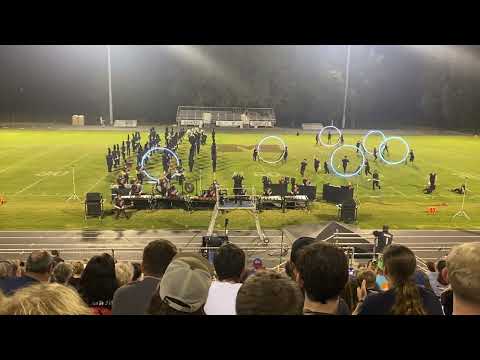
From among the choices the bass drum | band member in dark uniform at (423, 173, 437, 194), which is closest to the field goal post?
the bass drum

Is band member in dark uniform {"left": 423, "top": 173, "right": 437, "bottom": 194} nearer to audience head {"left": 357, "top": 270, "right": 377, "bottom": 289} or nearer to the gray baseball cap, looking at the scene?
audience head {"left": 357, "top": 270, "right": 377, "bottom": 289}

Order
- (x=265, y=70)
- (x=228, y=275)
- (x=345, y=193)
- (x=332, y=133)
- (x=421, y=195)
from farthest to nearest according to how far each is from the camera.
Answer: (x=332, y=133) → (x=265, y=70) → (x=421, y=195) → (x=345, y=193) → (x=228, y=275)

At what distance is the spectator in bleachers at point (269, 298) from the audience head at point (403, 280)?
952mm

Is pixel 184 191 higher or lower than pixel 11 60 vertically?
lower

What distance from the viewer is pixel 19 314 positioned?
65.4 inches

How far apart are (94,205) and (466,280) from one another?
655 inches

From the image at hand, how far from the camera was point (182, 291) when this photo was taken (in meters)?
2.30

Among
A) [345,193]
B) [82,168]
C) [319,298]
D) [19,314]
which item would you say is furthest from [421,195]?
[19,314]

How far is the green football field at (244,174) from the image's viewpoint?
17.8 m

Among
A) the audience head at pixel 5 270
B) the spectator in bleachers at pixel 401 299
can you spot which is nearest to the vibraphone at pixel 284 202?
the audience head at pixel 5 270

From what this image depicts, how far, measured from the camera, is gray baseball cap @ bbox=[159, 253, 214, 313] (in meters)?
2.29

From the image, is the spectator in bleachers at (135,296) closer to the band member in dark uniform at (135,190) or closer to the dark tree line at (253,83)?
the band member in dark uniform at (135,190)
